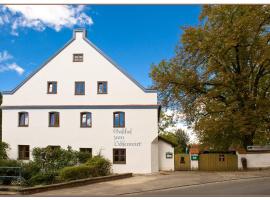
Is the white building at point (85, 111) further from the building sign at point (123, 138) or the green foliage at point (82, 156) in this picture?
the green foliage at point (82, 156)

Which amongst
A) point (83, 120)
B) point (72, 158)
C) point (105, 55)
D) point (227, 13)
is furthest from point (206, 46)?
point (72, 158)

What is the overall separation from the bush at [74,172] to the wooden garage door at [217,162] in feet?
28.7

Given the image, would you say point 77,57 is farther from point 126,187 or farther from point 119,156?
point 126,187

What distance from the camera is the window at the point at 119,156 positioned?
20438 millimetres

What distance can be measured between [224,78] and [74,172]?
487 inches

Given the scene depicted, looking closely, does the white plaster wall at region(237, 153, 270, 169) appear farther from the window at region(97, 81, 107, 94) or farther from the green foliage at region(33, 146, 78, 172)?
the green foliage at region(33, 146, 78, 172)

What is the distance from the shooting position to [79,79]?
831 inches

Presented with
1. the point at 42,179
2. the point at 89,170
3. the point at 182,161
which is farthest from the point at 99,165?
the point at 182,161

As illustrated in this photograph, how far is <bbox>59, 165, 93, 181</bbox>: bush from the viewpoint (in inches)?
620

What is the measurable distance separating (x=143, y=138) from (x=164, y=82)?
16.8 ft

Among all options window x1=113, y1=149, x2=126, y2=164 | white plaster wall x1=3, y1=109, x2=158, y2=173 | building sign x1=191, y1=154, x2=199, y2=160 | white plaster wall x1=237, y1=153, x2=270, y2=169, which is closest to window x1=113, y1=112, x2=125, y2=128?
white plaster wall x1=3, y1=109, x2=158, y2=173

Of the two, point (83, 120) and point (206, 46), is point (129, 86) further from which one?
point (206, 46)

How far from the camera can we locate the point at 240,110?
21.9 m

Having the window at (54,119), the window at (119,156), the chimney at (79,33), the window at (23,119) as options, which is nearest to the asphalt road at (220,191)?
the window at (119,156)
